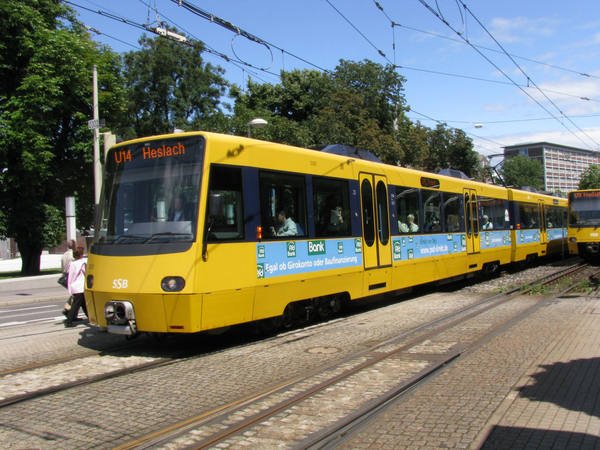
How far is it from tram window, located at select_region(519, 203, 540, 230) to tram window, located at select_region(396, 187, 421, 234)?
886 cm

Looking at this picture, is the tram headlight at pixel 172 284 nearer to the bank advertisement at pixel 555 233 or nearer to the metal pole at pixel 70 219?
the metal pole at pixel 70 219

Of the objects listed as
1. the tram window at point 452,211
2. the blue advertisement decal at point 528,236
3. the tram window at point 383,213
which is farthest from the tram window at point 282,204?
the blue advertisement decal at point 528,236

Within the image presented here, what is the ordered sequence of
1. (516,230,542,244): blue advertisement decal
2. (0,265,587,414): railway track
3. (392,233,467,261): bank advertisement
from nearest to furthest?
(0,265,587,414): railway track, (392,233,467,261): bank advertisement, (516,230,542,244): blue advertisement decal

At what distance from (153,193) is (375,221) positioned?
4.81 metres

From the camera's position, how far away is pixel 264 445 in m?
4.09

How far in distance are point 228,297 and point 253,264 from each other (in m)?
0.66

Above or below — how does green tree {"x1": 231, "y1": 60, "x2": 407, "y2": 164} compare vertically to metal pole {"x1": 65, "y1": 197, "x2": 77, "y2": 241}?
above

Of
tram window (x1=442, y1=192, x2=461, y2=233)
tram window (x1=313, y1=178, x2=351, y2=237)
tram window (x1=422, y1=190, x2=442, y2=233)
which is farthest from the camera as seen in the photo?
tram window (x1=442, y1=192, x2=461, y2=233)

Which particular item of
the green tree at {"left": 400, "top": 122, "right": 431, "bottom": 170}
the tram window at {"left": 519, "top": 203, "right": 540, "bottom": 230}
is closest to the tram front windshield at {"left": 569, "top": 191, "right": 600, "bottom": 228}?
the tram window at {"left": 519, "top": 203, "right": 540, "bottom": 230}

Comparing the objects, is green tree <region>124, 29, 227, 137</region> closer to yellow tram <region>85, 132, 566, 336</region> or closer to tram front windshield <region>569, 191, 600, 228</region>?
tram front windshield <region>569, 191, 600, 228</region>

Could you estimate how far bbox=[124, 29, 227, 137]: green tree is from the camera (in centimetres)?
4244

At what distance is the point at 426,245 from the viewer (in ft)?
41.5

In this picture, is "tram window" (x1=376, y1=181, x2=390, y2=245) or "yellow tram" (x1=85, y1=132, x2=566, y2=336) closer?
"yellow tram" (x1=85, y1=132, x2=566, y2=336)

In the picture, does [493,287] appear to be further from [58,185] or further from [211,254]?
[58,185]
